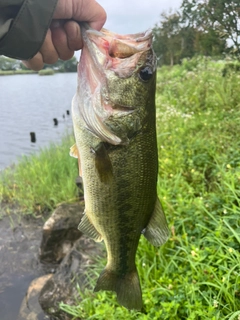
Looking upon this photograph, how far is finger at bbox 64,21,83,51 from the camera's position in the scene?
5.68 ft

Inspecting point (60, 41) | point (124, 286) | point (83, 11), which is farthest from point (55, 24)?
point (124, 286)

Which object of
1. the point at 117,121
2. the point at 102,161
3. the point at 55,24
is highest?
the point at 55,24

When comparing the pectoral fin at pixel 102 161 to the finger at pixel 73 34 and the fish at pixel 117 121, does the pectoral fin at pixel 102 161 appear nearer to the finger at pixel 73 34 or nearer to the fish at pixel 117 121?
the fish at pixel 117 121

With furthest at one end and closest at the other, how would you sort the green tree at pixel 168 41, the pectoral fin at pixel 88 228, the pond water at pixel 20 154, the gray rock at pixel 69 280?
the green tree at pixel 168 41 → the pond water at pixel 20 154 → the gray rock at pixel 69 280 → the pectoral fin at pixel 88 228

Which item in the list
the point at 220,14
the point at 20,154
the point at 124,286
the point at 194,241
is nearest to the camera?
the point at 124,286

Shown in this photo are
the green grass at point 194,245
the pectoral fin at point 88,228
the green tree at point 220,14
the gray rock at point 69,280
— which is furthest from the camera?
the green tree at point 220,14

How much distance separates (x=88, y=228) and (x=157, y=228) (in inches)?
16.2

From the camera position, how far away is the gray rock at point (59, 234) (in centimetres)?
471

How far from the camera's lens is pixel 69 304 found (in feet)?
11.2

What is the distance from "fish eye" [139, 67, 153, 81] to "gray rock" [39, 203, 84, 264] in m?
3.33

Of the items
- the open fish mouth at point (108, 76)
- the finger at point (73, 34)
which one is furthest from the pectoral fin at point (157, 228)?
the finger at point (73, 34)

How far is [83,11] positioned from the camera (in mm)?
1654

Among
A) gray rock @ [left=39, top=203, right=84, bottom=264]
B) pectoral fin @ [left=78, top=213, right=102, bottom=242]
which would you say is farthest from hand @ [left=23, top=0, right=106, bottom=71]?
gray rock @ [left=39, top=203, right=84, bottom=264]

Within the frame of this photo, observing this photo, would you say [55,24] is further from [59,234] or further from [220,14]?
[220,14]
